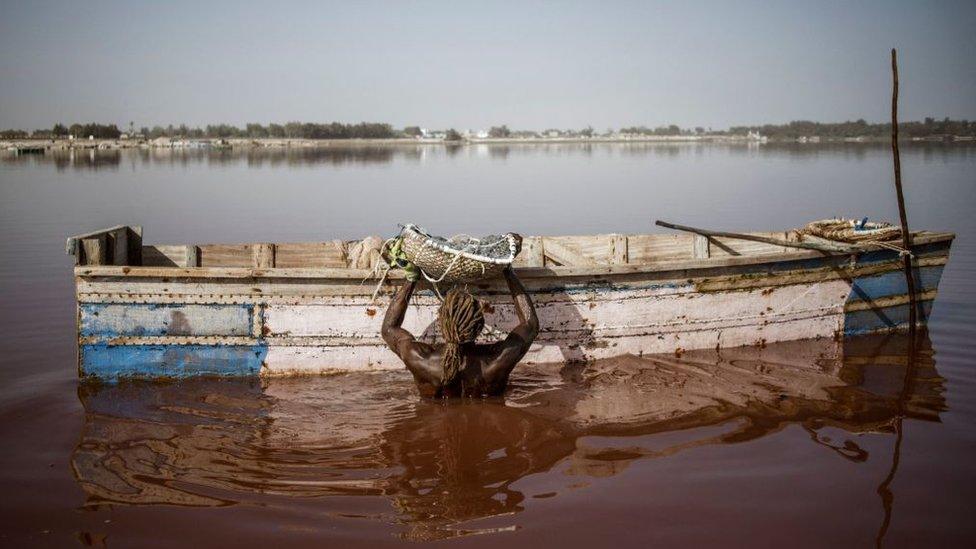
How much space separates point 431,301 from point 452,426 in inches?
54.1

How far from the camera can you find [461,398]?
6594mm

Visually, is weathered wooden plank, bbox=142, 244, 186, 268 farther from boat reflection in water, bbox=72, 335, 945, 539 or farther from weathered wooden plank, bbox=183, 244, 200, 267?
boat reflection in water, bbox=72, 335, 945, 539

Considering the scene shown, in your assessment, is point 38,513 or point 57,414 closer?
point 38,513

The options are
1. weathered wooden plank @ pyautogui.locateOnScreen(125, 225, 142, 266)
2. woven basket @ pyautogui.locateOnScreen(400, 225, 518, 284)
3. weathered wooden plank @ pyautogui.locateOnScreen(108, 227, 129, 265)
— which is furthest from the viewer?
weathered wooden plank @ pyautogui.locateOnScreen(125, 225, 142, 266)

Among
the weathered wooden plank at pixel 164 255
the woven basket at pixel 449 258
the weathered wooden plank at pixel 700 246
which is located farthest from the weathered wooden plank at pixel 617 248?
the weathered wooden plank at pixel 164 255

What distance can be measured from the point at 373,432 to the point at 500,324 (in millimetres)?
1777

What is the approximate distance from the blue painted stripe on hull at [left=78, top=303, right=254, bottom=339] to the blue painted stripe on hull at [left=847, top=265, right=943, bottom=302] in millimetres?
6805

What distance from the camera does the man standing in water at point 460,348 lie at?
5984mm

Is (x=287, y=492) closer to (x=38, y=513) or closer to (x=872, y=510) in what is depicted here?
(x=38, y=513)

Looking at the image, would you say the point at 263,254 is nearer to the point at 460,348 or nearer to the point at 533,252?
the point at 460,348

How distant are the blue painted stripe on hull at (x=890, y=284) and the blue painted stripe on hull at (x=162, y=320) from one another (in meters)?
6.80

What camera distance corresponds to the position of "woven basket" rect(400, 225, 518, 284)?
246 inches

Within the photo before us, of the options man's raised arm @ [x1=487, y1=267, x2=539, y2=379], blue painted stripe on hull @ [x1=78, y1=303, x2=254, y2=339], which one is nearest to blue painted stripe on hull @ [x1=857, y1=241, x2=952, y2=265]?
man's raised arm @ [x1=487, y1=267, x2=539, y2=379]

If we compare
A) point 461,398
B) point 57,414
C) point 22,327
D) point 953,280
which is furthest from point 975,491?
point 22,327
